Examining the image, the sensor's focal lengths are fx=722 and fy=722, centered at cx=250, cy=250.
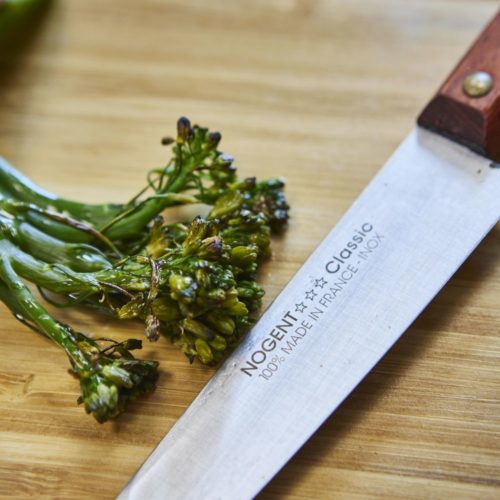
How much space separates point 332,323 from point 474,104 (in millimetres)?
543

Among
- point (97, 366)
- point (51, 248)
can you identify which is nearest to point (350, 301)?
point (97, 366)

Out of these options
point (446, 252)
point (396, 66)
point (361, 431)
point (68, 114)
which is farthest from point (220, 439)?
point (396, 66)

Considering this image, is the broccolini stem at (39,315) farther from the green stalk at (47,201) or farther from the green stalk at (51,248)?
the green stalk at (47,201)

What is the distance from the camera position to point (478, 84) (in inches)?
57.6

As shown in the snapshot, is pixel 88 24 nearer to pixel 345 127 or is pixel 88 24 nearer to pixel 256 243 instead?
pixel 345 127

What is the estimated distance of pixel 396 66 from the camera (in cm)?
187

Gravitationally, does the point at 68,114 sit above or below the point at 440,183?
below

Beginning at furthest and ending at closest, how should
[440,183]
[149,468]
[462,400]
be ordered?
[440,183]
[462,400]
[149,468]

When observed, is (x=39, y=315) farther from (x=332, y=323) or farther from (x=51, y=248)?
(x=332, y=323)

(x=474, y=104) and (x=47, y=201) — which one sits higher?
(x=474, y=104)

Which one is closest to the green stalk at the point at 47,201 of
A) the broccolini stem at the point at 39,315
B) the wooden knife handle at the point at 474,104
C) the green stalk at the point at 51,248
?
the green stalk at the point at 51,248

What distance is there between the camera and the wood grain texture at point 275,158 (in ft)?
4.13

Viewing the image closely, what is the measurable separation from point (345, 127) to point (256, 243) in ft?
1.63

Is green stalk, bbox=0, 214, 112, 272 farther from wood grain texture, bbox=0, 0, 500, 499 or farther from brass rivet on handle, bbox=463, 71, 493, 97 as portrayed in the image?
brass rivet on handle, bbox=463, 71, 493, 97
